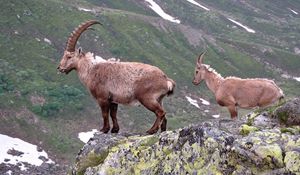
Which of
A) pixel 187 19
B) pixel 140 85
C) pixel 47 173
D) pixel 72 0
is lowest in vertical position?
pixel 187 19

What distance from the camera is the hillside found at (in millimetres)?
50750

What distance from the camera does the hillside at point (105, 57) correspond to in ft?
167

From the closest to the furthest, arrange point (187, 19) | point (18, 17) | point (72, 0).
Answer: point (18, 17) → point (72, 0) → point (187, 19)

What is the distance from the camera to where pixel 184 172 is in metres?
9.20

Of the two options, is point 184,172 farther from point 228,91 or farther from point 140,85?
point 228,91

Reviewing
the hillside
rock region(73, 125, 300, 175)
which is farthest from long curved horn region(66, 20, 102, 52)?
rock region(73, 125, 300, 175)

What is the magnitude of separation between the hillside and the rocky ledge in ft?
22.0

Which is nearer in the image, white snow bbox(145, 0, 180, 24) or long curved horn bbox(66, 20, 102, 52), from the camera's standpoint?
long curved horn bbox(66, 20, 102, 52)

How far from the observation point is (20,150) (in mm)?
42188

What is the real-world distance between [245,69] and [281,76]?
856cm

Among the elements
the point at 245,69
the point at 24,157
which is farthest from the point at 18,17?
the point at 245,69

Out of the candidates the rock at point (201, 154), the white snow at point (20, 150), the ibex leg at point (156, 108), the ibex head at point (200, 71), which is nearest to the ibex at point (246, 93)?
the ibex head at point (200, 71)

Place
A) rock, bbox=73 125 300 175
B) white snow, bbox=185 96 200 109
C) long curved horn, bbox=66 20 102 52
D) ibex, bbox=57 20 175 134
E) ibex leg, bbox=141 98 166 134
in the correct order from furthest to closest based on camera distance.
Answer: white snow, bbox=185 96 200 109
long curved horn, bbox=66 20 102 52
ibex, bbox=57 20 175 134
ibex leg, bbox=141 98 166 134
rock, bbox=73 125 300 175

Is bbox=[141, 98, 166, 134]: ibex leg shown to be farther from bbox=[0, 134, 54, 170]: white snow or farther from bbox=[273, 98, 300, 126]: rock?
bbox=[0, 134, 54, 170]: white snow
